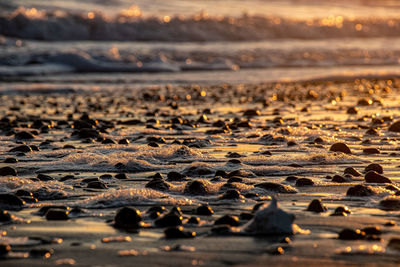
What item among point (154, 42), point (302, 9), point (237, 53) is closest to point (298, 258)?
point (237, 53)

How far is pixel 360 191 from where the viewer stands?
15.0 feet

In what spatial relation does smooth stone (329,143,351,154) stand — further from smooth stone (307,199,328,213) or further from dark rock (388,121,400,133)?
smooth stone (307,199,328,213)

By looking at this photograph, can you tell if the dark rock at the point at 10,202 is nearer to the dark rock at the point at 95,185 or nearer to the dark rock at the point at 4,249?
the dark rock at the point at 95,185

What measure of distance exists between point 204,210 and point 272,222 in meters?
0.70

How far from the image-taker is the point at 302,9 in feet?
182

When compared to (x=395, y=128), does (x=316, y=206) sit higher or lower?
lower

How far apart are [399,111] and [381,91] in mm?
5094

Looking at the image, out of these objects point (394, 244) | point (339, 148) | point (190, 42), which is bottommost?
point (394, 244)

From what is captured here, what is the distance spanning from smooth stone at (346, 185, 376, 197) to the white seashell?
1.15m

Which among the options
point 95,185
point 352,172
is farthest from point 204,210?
point 352,172

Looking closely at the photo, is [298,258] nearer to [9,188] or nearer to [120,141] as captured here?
[9,188]

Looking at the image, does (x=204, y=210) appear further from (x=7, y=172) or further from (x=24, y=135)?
(x=24, y=135)

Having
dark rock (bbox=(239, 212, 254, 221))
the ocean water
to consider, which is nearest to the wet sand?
dark rock (bbox=(239, 212, 254, 221))

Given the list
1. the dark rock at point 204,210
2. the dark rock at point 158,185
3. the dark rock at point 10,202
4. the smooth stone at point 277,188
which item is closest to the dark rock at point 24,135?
the dark rock at point 158,185
